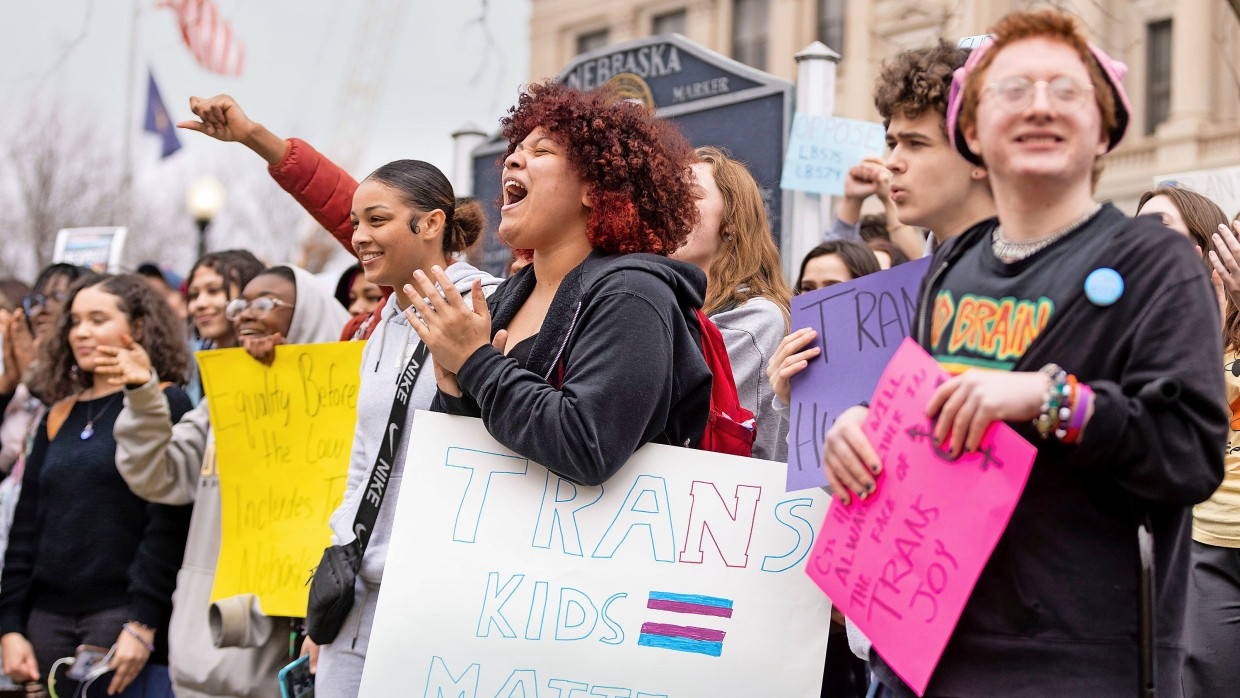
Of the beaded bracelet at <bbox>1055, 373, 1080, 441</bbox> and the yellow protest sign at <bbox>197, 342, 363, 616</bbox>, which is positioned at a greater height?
the beaded bracelet at <bbox>1055, 373, 1080, 441</bbox>

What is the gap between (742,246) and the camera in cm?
383

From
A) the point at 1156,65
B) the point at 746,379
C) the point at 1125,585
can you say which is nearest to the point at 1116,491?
the point at 1125,585

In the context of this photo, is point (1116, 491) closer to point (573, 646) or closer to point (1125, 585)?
point (1125, 585)

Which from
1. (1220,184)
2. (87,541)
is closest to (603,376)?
(87,541)

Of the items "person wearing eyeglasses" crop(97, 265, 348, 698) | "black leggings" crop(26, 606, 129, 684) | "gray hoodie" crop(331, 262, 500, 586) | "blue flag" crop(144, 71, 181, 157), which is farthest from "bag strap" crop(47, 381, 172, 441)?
"blue flag" crop(144, 71, 181, 157)

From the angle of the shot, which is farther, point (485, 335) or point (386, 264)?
point (386, 264)

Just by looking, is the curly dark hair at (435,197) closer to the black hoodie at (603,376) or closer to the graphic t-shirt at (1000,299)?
the black hoodie at (603,376)

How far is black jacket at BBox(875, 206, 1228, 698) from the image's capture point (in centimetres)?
180

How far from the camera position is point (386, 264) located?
3.57 m

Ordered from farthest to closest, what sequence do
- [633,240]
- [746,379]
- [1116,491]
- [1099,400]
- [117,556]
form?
[117,556], [746,379], [633,240], [1116,491], [1099,400]

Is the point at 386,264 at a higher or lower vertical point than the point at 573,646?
higher

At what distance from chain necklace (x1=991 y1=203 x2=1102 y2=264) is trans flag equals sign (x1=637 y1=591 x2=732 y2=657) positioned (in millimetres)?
983

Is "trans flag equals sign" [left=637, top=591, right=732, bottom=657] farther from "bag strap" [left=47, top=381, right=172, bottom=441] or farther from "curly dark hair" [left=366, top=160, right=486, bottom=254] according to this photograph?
"bag strap" [left=47, top=381, right=172, bottom=441]

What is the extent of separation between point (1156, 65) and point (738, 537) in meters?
20.7
